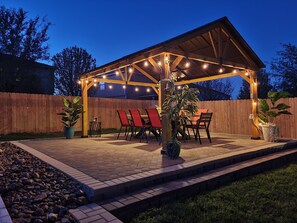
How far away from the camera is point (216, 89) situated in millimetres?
23188

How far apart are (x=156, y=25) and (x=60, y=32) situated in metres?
22.7

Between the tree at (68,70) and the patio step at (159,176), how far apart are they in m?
16.0

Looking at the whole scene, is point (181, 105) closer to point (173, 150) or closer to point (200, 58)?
point (173, 150)

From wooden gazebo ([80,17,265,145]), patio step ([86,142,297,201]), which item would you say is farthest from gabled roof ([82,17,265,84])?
patio step ([86,142,297,201])

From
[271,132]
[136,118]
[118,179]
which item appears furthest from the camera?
[136,118]

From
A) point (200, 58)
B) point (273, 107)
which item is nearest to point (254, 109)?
point (273, 107)

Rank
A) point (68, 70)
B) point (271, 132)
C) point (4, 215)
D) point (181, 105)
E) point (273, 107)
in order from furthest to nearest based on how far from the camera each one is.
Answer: point (68, 70), point (273, 107), point (271, 132), point (181, 105), point (4, 215)

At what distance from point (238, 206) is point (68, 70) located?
59.5ft

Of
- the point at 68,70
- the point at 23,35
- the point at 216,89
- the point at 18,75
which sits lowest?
the point at 216,89

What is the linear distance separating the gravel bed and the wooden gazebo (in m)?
2.46

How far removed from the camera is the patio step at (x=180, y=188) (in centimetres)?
258

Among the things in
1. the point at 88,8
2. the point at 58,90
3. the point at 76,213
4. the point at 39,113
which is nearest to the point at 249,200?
the point at 76,213

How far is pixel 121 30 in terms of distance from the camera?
182 feet

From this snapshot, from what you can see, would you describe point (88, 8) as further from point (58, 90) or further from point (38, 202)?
point (38, 202)
